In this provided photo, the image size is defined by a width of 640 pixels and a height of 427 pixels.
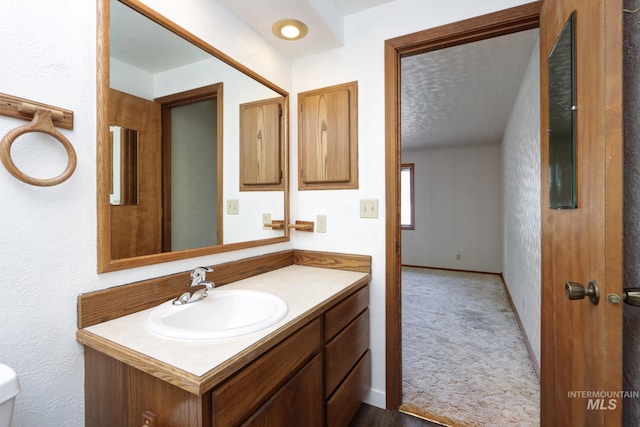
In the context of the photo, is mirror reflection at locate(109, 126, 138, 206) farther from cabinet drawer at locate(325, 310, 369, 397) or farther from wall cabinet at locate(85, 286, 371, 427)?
cabinet drawer at locate(325, 310, 369, 397)

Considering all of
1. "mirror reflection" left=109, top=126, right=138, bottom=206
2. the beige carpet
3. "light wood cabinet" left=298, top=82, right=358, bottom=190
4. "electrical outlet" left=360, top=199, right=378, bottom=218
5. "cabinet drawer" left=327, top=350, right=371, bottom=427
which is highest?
"light wood cabinet" left=298, top=82, right=358, bottom=190

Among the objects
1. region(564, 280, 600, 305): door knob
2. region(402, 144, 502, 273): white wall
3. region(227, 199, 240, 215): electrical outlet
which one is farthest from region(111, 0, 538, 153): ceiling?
region(564, 280, 600, 305): door knob

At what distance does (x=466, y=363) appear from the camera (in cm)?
222

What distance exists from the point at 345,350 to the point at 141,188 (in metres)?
1.13

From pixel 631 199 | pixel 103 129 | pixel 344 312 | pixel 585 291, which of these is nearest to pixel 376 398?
pixel 344 312

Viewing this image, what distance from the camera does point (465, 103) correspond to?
322 cm

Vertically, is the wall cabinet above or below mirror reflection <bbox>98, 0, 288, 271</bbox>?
below

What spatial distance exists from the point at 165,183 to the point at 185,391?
852 millimetres

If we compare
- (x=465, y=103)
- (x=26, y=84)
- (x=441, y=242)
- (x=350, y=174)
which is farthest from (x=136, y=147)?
(x=441, y=242)

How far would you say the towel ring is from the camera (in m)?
0.76

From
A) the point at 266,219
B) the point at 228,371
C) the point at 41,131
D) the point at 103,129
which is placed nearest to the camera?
the point at 228,371

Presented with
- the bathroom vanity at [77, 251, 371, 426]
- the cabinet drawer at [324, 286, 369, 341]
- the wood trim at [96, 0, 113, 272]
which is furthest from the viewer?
the cabinet drawer at [324, 286, 369, 341]

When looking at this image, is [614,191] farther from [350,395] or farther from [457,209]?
[457,209]

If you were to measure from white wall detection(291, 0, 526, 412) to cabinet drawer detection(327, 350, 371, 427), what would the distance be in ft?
0.33
